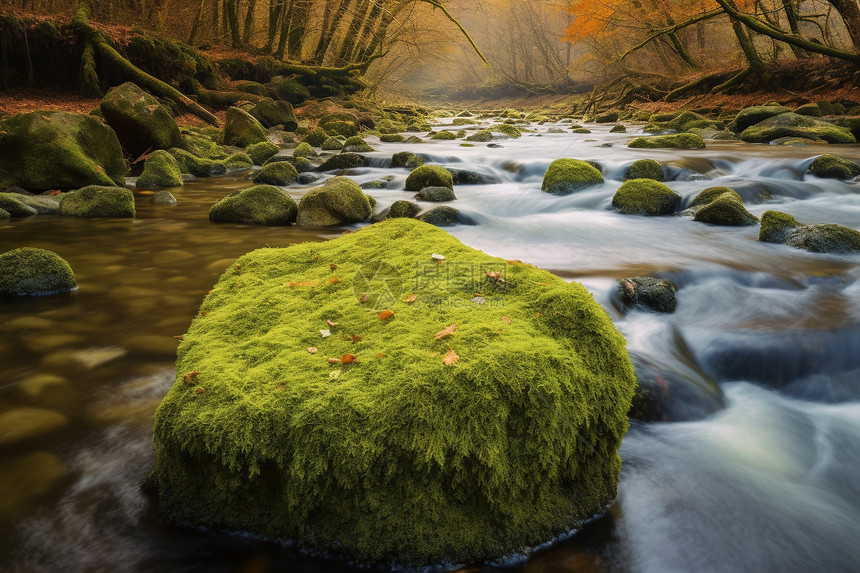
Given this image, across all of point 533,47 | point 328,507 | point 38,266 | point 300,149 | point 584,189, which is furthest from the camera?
point 533,47

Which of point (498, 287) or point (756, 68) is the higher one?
point (756, 68)

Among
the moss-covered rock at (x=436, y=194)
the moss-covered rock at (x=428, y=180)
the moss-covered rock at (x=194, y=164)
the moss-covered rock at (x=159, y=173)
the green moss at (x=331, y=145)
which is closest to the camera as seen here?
the moss-covered rock at (x=436, y=194)

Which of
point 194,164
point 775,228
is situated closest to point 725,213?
point 775,228

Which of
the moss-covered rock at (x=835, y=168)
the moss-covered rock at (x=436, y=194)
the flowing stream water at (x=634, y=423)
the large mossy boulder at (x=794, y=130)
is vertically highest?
the large mossy boulder at (x=794, y=130)

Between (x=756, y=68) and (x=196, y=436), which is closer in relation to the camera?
(x=196, y=436)

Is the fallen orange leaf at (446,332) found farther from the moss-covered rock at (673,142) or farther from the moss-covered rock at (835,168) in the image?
the moss-covered rock at (673,142)

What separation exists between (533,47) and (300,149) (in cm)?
3647

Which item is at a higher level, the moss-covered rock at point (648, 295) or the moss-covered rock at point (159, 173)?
the moss-covered rock at point (159, 173)

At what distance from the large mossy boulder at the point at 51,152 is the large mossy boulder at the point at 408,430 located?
701 cm

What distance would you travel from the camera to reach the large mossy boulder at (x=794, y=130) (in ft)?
39.0

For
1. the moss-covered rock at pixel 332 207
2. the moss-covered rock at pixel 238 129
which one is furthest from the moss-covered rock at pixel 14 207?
the moss-covered rock at pixel 238 129

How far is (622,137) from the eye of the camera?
54.0ft

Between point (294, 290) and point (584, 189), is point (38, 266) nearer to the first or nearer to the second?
point (294, 290)

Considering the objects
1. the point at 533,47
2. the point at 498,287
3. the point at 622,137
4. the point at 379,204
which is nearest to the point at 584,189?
the point at 379,204
